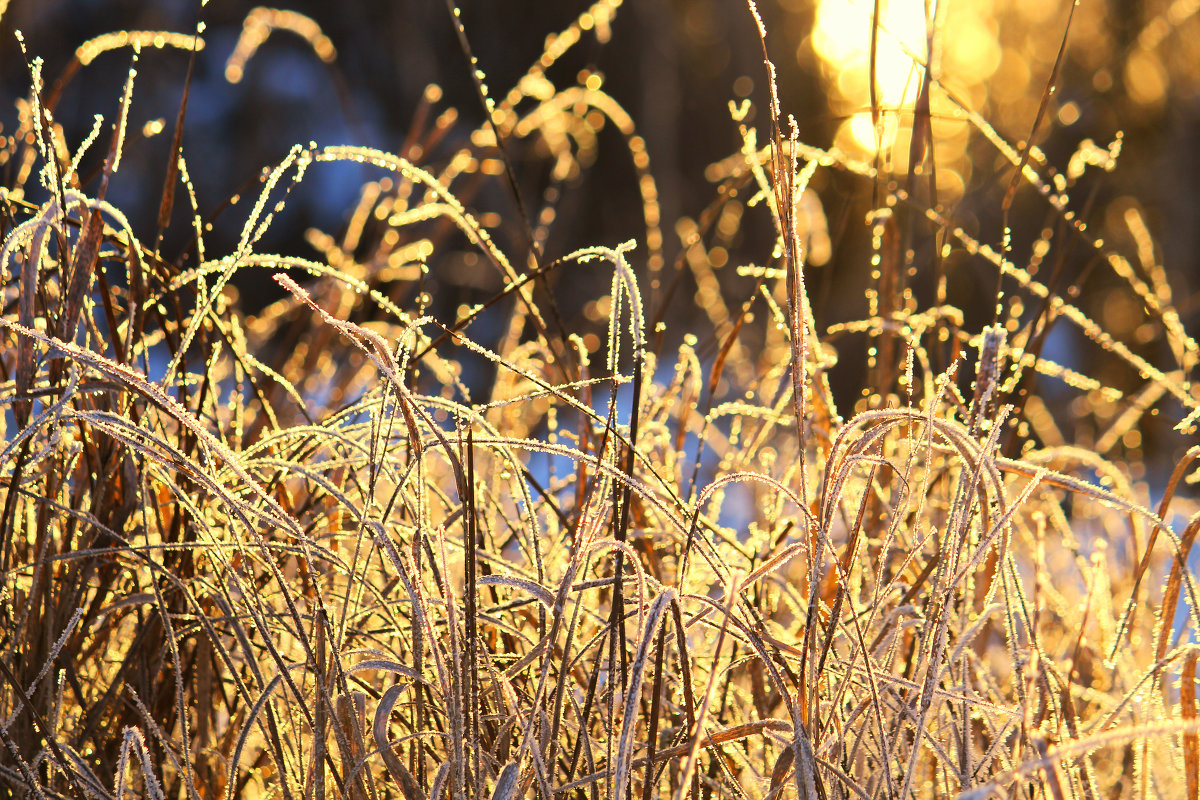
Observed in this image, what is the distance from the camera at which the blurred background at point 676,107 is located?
17.3 feet

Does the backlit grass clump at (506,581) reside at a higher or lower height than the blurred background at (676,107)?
lower

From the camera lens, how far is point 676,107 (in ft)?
19.1

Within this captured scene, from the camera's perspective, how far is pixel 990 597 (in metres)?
0.59

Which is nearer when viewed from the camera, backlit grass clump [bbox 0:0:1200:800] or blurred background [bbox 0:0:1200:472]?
backlit grass clump [bbox 0:0:1200:800]

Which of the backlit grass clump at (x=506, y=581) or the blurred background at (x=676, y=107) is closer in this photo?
the backlit grass clump at (x=506, y=581)

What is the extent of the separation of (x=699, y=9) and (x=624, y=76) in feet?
2.38

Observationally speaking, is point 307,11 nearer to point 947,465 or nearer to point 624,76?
point 624,76

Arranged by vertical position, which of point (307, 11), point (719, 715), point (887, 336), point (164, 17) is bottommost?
point (719, 715)

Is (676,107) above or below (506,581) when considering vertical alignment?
above

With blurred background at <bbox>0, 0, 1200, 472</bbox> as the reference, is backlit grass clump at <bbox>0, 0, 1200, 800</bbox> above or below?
below

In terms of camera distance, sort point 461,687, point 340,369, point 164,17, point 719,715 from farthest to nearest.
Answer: point 164,17, point 340,369, point 719,715, point 461,687

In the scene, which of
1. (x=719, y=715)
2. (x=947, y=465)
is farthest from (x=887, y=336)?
(x=719, y=715)

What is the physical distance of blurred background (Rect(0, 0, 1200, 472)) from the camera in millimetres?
5258

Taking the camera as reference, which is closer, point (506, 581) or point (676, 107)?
point (506, 581)
